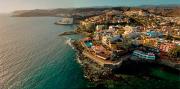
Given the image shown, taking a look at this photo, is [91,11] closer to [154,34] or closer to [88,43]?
[154,34]

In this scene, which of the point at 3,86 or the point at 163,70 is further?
the point at 163,70

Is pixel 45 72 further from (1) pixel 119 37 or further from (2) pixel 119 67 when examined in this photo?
(1) pixel 119 37

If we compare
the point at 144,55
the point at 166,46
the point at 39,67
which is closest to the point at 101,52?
the point at 144,55

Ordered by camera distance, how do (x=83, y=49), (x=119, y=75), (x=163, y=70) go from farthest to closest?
(x=83, y=49) → (x=163, y=70) → (x=119, y=75)

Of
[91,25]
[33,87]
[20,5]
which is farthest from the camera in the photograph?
[20,5]

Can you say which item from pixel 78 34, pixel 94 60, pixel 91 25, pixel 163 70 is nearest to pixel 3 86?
pixel 94 60

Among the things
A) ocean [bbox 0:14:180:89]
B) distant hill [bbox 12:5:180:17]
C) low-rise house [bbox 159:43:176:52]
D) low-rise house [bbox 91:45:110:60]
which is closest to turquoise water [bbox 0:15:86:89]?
ocean [bbox 0:14:180:89]

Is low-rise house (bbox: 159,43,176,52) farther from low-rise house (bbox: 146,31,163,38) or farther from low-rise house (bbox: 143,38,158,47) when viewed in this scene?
low-rise house (bbox: 146,31,163,38)

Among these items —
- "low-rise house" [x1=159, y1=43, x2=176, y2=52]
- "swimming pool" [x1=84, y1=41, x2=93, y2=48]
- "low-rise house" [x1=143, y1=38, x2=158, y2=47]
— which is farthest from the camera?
"swimming pool" [x1=84, y1=41, x2=93, y2=48]

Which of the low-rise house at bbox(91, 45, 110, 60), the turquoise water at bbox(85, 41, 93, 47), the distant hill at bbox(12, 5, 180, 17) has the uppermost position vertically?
the low-rise house at bbox(91, 45, 110, 60)

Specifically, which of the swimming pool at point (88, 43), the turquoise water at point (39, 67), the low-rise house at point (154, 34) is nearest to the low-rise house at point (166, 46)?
the low-rise house at point (154, 34)

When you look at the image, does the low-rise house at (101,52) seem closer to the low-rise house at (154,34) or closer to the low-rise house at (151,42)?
the low-rise house at (151,42)
